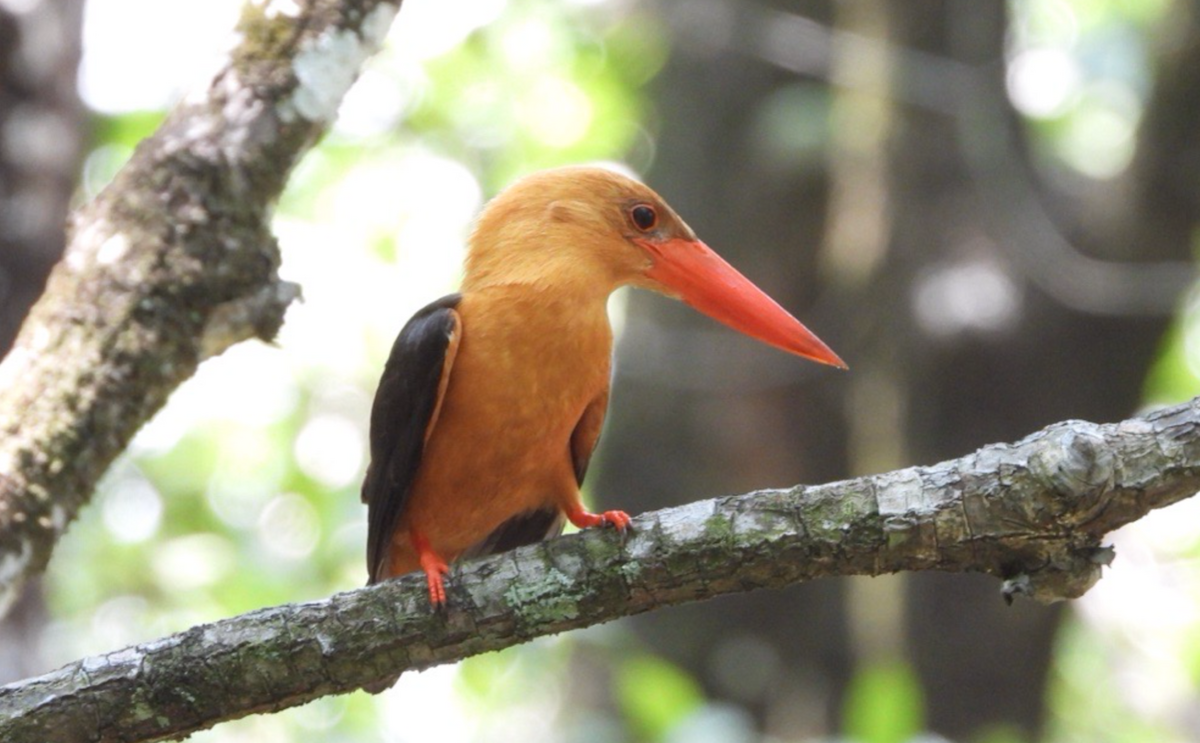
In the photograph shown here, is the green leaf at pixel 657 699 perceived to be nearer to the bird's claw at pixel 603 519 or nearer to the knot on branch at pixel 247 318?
the bird's claw at pixel 603 519

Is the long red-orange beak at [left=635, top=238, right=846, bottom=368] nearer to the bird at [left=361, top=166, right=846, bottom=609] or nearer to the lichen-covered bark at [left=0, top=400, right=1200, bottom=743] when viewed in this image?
the bird at [left=361, top=166, right=846, bottom=609]

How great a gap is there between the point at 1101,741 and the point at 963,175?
715 cm

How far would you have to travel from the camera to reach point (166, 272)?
324 cm

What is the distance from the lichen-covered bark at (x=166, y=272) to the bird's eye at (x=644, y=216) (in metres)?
1.05

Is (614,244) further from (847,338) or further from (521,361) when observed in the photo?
(847,338)

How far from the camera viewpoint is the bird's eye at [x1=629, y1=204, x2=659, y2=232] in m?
4.21

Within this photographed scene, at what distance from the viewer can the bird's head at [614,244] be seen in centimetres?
405

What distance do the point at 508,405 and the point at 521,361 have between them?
0.45 ft

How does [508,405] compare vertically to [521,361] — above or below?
below

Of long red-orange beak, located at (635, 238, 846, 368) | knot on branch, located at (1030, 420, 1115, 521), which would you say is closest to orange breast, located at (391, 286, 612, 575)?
long red-orange beak, located at (635, 238, 846, 368)

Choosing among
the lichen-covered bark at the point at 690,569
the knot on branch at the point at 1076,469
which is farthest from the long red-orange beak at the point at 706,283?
the knot on branch at the point at 1076,469

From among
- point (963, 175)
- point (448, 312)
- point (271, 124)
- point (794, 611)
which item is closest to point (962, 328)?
point (963, 175)

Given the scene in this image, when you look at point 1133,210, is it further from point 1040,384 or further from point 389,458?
point 389,458

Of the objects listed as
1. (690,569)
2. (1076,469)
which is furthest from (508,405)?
(1076,469)
